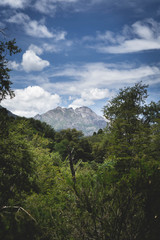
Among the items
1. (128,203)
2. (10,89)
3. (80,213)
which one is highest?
(10,89)

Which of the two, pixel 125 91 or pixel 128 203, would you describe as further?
pixel 125 91

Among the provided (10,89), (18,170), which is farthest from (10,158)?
(10,89)

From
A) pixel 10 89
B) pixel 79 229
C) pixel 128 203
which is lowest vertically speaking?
pixel 79 229

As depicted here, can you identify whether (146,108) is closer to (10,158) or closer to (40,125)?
(10,158)

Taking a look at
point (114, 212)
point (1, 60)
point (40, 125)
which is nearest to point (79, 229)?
point (114, 212)

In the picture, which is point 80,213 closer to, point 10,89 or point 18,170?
point 18,170

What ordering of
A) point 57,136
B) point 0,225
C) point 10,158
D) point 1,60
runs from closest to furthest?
1. point 0,225
2. point 10,158
3. point 1,60
4. point 57,136

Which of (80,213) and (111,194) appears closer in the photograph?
(111,194)

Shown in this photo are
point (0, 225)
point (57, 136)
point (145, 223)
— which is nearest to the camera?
point (0, 225)

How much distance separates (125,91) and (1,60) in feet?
68.6

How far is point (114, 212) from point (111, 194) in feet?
1.23

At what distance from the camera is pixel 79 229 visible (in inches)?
129

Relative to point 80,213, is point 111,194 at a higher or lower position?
higher

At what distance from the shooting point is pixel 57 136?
49750 mm
